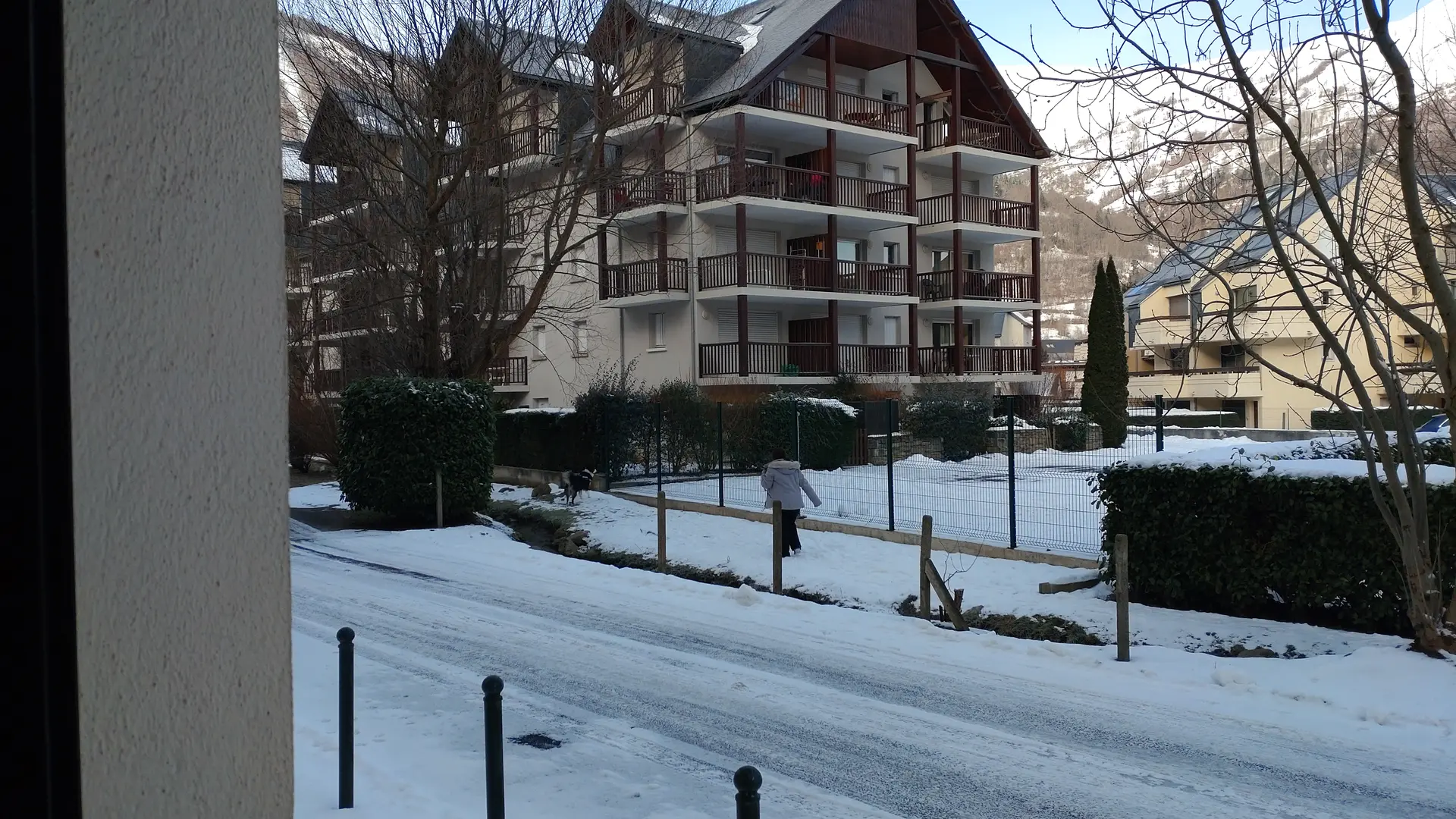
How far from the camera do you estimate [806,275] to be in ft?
114

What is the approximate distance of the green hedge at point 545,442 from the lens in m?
23.8

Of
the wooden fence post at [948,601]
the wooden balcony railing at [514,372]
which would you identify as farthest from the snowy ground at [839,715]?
the wooden balcony railing at [514,372]

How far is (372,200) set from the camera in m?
A: 21.3

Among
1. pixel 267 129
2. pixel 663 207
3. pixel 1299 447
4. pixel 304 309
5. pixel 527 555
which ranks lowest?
pixel 527 555

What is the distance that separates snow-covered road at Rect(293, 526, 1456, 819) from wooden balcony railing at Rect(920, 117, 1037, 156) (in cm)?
3047

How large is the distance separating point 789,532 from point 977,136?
28695 millimetres

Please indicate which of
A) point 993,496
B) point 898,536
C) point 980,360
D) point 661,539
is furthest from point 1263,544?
point 980,360

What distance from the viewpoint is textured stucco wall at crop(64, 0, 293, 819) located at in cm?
160

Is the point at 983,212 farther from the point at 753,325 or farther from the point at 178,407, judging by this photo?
the point at 178,407

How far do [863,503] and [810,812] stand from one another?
11.6 m

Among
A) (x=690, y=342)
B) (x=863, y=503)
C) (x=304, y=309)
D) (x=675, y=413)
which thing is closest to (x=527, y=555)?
(x=863, y=503)

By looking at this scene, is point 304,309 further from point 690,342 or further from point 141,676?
point 141,676

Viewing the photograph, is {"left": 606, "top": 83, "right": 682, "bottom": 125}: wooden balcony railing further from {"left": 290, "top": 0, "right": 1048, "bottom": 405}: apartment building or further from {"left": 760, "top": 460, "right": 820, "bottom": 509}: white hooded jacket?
{"left": 760, "top": 460, "right": 820, "bottom": 509}: white hooded jacket

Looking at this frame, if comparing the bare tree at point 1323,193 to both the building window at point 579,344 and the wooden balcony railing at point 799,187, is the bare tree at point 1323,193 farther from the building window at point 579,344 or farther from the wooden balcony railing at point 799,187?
the building window at point 579,344
